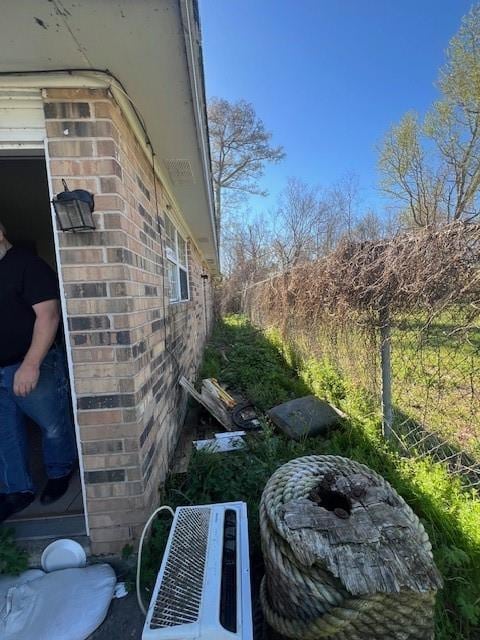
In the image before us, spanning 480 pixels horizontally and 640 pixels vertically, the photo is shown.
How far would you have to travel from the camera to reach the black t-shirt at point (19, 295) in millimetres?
1841

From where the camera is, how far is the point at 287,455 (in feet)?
9.36

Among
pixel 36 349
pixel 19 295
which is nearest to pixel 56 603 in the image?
pixel 36 349

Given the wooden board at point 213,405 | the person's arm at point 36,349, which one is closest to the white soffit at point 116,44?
the person's arm at point 36,349

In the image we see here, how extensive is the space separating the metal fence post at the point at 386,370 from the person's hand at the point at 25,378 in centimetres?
249

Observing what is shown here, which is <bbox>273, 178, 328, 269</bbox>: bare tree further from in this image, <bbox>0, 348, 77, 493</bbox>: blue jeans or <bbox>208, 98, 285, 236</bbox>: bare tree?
<bbox>0, 348, 77, 493</bbox>: blue jeans

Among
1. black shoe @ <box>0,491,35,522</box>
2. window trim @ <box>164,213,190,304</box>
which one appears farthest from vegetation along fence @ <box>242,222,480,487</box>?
black shoe @ <box>0,491,35,522</box>

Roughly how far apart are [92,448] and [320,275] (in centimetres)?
273

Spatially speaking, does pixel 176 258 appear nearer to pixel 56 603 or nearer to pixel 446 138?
pixel 56 603

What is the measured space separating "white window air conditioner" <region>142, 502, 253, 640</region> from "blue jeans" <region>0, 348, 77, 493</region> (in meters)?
1.04

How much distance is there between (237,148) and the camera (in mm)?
16891

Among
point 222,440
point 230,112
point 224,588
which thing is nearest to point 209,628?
point 224,588

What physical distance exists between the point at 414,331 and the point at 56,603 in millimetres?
2663

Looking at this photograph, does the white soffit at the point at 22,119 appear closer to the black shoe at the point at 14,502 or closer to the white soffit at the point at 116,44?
the white soffit at the point at 116,44

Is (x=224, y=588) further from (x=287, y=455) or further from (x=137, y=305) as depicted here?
(x=287, y=455)
